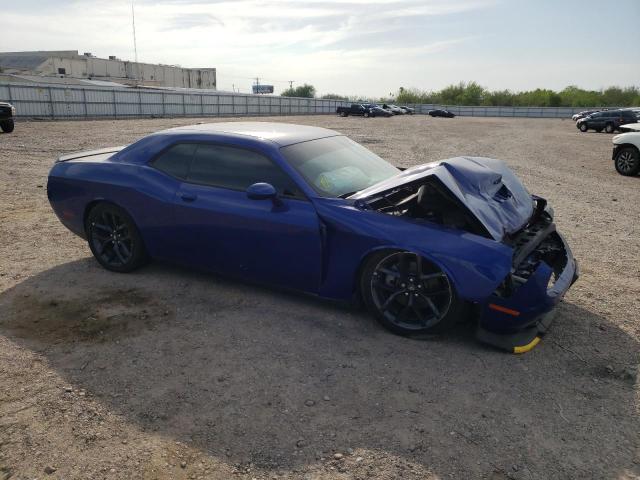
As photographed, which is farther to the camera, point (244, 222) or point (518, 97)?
point (518, 97)

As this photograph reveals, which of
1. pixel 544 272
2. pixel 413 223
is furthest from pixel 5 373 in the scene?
pixel 544 272

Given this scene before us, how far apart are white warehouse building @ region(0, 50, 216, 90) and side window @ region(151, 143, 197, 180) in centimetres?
5588

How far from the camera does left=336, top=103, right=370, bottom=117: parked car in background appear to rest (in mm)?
51094

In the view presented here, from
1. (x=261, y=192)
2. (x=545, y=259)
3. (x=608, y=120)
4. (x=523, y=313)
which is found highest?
(x=608, y=120)

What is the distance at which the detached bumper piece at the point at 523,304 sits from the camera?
3338mm

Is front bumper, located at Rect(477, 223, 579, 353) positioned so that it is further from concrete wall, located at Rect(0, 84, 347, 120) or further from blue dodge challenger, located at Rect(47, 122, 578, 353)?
concrete wall, located at Rect(0, 84, 347, 120)

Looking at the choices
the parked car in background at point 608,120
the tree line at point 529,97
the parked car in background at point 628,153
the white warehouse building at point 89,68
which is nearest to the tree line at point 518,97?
the tree line at point 529,97

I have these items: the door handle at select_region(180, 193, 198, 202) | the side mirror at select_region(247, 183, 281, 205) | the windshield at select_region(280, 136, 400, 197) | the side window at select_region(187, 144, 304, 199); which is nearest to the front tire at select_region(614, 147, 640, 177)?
the windshield at select_region(280, 136, 400, 197)

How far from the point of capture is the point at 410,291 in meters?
3.60

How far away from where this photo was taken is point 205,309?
4.18m

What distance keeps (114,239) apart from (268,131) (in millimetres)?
1901

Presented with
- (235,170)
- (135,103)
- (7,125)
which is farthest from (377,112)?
(235,170)

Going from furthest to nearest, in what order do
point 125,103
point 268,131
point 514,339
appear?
point 125,103 → point 268,131 → point 514,339

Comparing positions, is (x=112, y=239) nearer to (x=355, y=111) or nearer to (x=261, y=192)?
(x=261, y=192)
